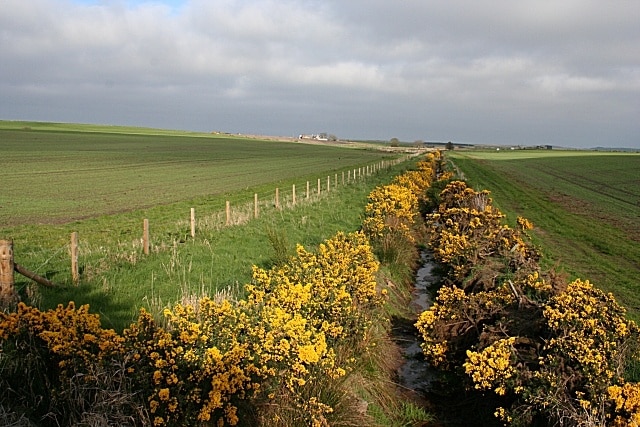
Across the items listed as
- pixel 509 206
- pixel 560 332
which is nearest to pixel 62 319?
pixel 560 332

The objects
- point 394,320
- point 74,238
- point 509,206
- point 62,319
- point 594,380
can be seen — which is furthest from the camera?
point 509,206

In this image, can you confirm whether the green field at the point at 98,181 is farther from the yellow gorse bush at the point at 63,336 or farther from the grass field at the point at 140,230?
the yellow gorse bush at the point at 63,336

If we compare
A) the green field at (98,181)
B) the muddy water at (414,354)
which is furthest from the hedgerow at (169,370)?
the green field at (98,181)

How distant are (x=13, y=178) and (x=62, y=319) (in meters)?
38.8

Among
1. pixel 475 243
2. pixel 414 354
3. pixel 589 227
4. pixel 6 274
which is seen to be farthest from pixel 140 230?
pixel 589 227

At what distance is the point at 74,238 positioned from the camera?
30.8 feet

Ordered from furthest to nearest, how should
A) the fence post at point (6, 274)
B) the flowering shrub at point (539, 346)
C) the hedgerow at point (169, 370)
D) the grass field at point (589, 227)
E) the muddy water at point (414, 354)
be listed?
the grass field at point (589, 227)
the muddy water at point (414, 354)
the fence post at point (6, 274)
the flowering shrub at point (539, 346)
the hedgerow at point (169, 370)

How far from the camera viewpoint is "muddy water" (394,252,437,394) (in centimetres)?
805

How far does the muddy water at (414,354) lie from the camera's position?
805 cm

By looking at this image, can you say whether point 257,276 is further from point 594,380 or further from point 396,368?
point 594,380

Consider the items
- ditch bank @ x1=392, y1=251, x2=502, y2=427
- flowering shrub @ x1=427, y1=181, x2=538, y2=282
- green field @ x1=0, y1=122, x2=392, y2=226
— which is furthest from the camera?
green field @ x1=0, y1=122, x2=392, y2=226

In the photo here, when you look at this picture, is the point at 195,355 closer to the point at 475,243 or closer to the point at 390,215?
the point at 475,243

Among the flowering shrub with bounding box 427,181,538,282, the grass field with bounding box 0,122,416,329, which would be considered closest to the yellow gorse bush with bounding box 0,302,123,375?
the grass field with bounding box 0,122,416,329

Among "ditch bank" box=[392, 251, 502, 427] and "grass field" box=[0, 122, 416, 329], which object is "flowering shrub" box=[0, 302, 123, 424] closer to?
"grass field" box=[0, 122, 416, 329]
